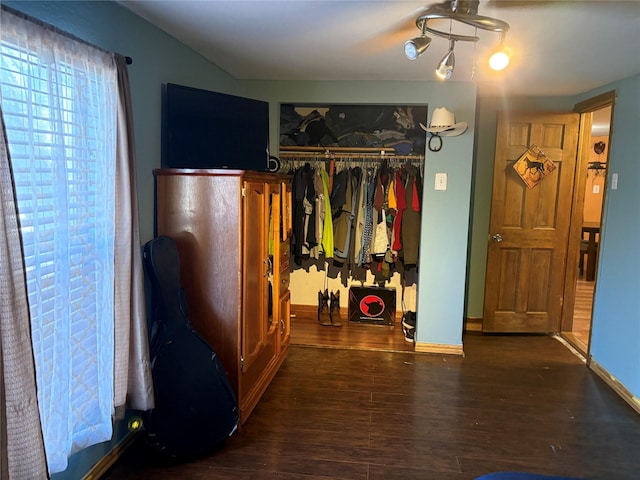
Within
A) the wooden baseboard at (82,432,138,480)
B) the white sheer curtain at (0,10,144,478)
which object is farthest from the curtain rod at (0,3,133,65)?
the wooden baseboard at (82,432,138,480)

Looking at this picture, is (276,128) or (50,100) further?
(276,128)

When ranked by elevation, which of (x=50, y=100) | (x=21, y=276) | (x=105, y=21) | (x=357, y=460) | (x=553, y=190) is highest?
(x=105, y=21)

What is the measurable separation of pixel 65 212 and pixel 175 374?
95 centimetres

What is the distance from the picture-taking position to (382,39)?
100 inches

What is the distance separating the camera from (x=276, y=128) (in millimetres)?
3928

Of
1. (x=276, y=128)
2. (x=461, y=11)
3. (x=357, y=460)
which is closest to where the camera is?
(x=461, y=11)

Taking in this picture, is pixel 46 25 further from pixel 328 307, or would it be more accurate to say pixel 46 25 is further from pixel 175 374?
pixel 328 307

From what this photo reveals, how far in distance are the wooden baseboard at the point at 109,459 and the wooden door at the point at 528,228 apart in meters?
3.13

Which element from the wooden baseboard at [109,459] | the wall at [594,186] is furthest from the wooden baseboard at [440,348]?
the wall at [594,186]

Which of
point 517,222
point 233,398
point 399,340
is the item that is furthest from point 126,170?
point 517,222

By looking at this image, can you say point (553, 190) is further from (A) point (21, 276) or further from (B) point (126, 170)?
(A) point (21, 276)

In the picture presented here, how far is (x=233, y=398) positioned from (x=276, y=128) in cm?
230

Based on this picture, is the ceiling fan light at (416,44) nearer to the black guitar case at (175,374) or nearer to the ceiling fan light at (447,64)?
the ceiling fan light at (447,64)

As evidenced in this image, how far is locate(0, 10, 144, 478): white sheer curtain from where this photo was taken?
1576 millimetres
